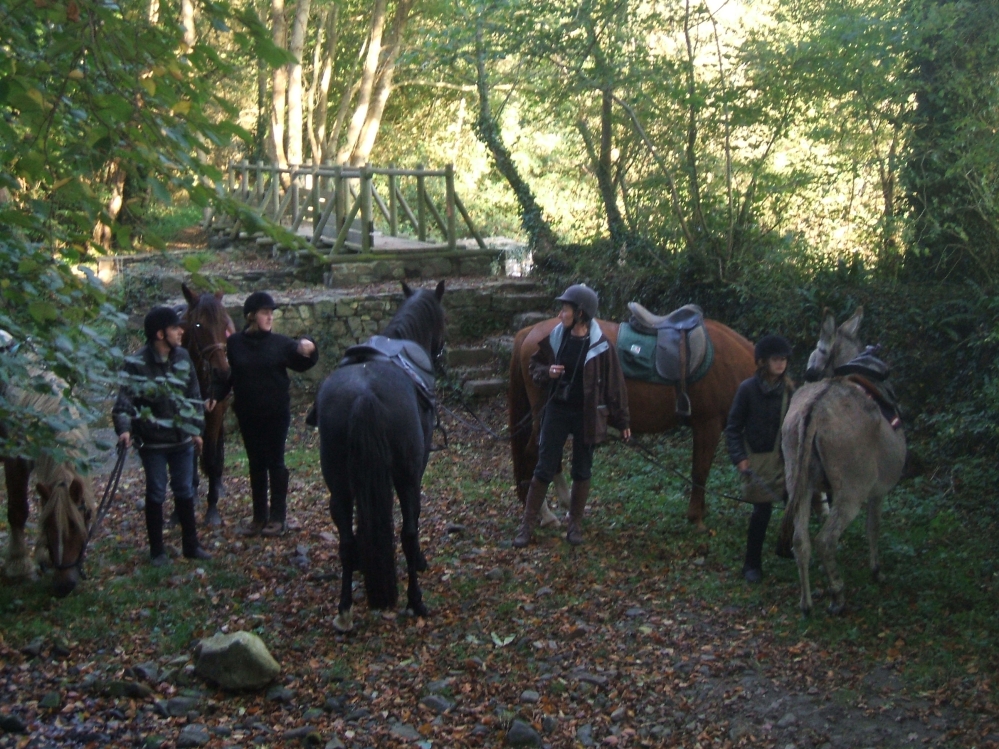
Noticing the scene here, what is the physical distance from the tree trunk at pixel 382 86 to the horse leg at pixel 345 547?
1663 centimetres

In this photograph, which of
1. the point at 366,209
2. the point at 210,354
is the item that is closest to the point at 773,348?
the point at 210,354

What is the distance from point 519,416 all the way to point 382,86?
1553 cm

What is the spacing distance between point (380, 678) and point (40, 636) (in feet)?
6.30

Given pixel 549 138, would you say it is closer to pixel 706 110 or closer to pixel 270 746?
pixel 706 110

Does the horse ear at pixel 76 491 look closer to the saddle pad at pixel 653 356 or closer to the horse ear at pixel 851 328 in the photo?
the saddle pad at pixel 653 356

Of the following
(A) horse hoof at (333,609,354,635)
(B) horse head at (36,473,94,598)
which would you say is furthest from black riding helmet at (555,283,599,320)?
(B) horse head at (36,473,94,598)

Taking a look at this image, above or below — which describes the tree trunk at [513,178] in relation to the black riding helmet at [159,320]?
above

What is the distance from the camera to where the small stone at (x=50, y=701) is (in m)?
4.36

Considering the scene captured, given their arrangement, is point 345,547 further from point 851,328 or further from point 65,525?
point 851,328

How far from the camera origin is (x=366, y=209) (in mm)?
13852

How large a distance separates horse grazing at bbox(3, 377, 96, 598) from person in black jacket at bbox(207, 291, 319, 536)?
1.28 meters

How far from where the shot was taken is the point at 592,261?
11609mm

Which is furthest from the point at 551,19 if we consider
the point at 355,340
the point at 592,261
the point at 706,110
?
the point at 355,340

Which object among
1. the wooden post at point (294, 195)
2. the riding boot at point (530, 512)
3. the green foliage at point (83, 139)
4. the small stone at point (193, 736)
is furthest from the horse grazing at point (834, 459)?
the wooden post at point (294, 195)
